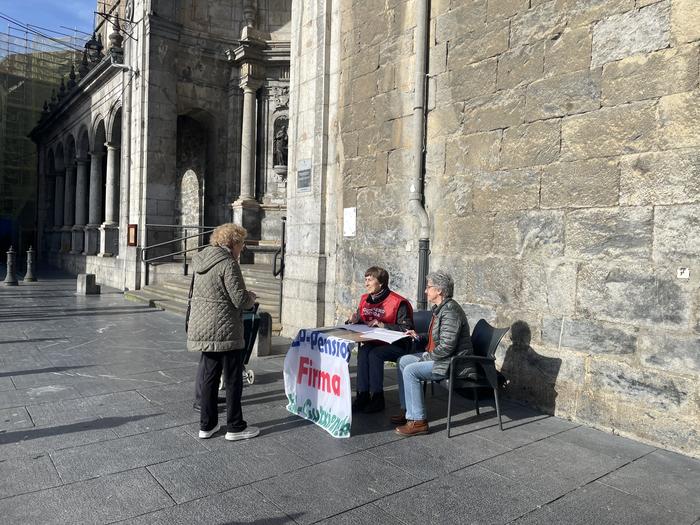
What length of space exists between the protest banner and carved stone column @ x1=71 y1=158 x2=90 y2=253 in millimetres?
20431

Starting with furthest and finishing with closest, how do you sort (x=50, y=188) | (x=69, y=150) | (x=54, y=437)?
(x=50, y=188) < (x=69, y=150) < (x=54, y=437)

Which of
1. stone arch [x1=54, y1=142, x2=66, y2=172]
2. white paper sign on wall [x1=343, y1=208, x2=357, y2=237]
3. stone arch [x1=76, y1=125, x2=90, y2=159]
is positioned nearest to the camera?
white paper sign on wall [x1=343, y1=208, x2=357, y2=237]

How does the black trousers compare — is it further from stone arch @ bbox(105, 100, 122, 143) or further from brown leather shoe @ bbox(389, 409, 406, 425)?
stone arch @ bbox(105, 100, 122, 143)

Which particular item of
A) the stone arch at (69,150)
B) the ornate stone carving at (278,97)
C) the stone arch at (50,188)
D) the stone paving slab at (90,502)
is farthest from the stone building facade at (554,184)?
the stone arch at (50,188)

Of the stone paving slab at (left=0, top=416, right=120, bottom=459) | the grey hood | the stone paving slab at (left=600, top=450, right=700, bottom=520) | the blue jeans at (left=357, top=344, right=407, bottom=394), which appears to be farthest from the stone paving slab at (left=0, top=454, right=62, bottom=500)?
the stone paving slab at (left=600, top=450, right=700, bottom=520)

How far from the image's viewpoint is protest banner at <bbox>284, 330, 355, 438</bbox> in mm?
4211

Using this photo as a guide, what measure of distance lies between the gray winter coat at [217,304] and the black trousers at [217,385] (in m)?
0.12

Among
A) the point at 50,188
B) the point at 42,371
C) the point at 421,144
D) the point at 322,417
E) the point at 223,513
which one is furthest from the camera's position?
the point at 50,188

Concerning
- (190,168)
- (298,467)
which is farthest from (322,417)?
(190,168)

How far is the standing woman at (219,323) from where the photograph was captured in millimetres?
3941

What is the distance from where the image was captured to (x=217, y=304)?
3955 millimetres

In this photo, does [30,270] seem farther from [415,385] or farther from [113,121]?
[415,385]

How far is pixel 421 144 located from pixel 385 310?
2242mm

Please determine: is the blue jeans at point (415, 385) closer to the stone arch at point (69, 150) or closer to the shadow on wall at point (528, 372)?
the shadow on wall at point (528, 372)
